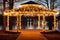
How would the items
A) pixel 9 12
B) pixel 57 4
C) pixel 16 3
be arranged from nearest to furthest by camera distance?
pixel 9 12 < pixel 57 4 < pixel 16 3

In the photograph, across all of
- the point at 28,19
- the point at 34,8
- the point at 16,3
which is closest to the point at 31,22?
the point at 28,19

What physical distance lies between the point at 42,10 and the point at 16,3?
1316 centimetres

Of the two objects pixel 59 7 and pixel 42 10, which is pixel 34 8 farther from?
pixel 59 7

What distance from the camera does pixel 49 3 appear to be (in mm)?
28141

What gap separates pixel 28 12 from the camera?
19.5 m

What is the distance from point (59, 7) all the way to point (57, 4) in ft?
3.23

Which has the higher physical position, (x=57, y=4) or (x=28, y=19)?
(x=57, y=4)

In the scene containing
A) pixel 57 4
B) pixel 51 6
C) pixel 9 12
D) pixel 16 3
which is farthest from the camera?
pixel 16 3

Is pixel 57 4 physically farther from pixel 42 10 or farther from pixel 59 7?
pixel 42 10

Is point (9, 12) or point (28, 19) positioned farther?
point (28, 19)

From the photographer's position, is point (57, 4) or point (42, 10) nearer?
point (42, 10)

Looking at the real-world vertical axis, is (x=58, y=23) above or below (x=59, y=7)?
below

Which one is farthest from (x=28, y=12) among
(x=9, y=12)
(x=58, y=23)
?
(x=58, y=23)

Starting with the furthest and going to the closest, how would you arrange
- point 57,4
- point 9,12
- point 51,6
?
point 57,4 < point 51,6 < point 9,12
